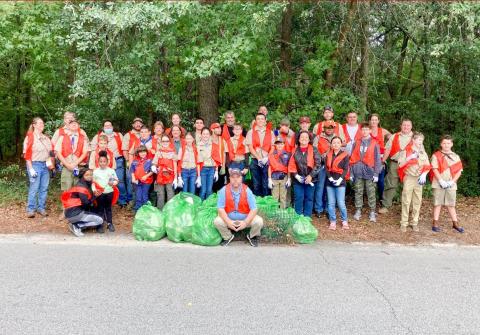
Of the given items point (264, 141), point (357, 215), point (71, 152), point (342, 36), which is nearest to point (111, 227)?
point (71, 152)

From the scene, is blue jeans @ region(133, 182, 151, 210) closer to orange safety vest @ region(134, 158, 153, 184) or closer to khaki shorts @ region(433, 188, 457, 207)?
orange safety vest @ region(134, 158, 153, 184)

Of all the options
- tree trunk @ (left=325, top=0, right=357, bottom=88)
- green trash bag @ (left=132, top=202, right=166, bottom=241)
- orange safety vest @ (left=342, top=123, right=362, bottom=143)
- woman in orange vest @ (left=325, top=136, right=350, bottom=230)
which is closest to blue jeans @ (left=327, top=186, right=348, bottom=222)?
woman in orange vest @ (left=325, top=136, right=350, bottom=230)

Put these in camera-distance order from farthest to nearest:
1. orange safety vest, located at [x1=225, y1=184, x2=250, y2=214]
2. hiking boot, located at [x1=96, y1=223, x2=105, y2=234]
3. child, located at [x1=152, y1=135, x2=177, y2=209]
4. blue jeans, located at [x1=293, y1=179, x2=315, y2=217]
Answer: child, located at [x1=152, y1=135, x2=177, y2=209] → blue jeans, located at [x1=293, y1=179, x2=315, y2=217] → hiking boot, located at [x1=96, y1=223, x2=105, y2=234] → orange safety vest, located at [x1=225, y1=184, x2=250, y2=214]

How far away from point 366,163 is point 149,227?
178 inches

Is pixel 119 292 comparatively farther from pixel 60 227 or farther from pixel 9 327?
pixel 60 227

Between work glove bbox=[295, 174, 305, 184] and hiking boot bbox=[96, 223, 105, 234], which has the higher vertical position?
work glove bbox=[295, 174, 305, 184]

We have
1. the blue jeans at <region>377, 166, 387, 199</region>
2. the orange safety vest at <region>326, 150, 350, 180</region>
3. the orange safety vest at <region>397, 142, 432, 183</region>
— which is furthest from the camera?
the blue jeans at <region>377, 166, 387, 199</region>

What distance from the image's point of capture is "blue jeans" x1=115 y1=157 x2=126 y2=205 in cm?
952

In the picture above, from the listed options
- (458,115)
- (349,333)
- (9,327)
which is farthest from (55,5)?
(458,115)

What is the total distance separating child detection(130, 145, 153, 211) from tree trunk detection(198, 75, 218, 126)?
2.62 m

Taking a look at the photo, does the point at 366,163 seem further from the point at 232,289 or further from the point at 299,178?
the point at 232,289

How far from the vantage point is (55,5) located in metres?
9.02

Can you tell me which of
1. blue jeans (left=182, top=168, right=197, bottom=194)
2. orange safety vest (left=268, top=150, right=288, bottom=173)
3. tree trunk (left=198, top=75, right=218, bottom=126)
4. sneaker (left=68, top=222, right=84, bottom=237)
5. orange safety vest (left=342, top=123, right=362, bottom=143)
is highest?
tree trunk (left=198, top=75, right=218, bottom=126)

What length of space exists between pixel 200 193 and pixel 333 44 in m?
4.99
